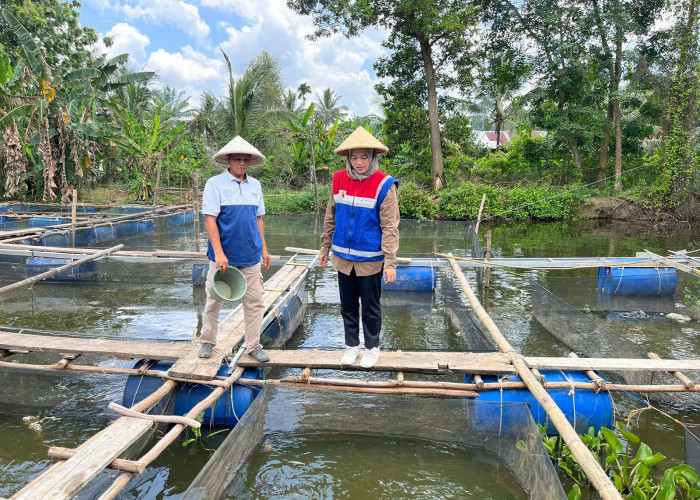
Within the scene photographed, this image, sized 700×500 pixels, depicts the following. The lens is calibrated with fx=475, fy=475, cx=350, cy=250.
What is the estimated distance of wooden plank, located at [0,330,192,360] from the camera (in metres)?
3.28

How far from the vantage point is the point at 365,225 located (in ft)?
9.59

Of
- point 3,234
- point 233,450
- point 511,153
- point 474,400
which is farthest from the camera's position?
point 511,153

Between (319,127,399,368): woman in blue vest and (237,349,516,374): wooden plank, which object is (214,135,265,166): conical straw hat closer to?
(319,127,399,368): woman in blue vest

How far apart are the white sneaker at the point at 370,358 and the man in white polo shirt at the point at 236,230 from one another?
0.64 m

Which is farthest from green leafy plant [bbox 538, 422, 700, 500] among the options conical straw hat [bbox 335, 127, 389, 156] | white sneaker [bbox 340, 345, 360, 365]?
conical straw hat [bbox 335, 127, 389, 156]

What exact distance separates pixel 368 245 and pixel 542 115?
16.5 metres

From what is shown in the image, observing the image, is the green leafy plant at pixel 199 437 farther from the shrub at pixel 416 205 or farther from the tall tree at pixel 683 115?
the tall tree at pixel 683 115

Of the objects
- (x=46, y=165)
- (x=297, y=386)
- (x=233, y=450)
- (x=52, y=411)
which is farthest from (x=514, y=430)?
(x=46, y=165)

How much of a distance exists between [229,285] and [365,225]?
992 millimetres

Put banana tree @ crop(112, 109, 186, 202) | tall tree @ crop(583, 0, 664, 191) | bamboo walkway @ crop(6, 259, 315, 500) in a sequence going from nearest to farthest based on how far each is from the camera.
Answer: bamboo walkway @ crop(6, 259, 315, 500)
banana tree @ crop(112, 109, 186, 202)
tall tree @ crop(583, 0, 664, 191)

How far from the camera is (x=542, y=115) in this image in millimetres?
17125

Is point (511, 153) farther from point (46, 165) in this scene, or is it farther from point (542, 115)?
point (46, 165)

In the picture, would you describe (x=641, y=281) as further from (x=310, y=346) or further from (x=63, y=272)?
(x=63, y=272)

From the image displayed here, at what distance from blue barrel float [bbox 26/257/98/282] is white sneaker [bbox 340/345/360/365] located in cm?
550
